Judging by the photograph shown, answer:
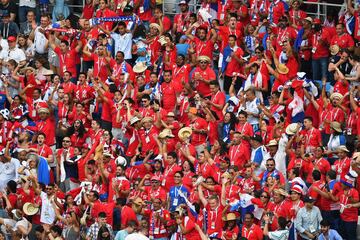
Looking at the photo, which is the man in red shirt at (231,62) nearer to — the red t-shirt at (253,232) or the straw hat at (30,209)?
the straw hat at (30,209)

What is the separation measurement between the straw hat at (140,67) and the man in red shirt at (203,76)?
1230 millimetres

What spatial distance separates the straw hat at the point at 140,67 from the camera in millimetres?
34594

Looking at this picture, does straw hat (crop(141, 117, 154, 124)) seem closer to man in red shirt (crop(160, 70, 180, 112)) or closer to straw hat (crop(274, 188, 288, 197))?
man in red shirt (crop(160, 70, 180, 112))

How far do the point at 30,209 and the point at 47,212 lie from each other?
14.7 inches

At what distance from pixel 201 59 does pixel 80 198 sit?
4.35 meters

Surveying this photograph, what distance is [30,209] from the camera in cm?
3127

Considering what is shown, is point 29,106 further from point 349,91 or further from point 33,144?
point 349,91

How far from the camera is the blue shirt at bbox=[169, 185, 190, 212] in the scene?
99.0 feet

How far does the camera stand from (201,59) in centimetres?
3372

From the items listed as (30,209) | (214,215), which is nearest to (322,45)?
(214,215)

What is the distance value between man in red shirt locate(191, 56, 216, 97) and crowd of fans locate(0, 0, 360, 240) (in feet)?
0.12

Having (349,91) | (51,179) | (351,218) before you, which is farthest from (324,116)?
(51,179)

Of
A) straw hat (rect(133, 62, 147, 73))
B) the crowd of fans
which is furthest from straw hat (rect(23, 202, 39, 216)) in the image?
straw hat (rect(133, 62, 147, 73))

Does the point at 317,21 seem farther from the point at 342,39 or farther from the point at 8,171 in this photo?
the point at 8,171
